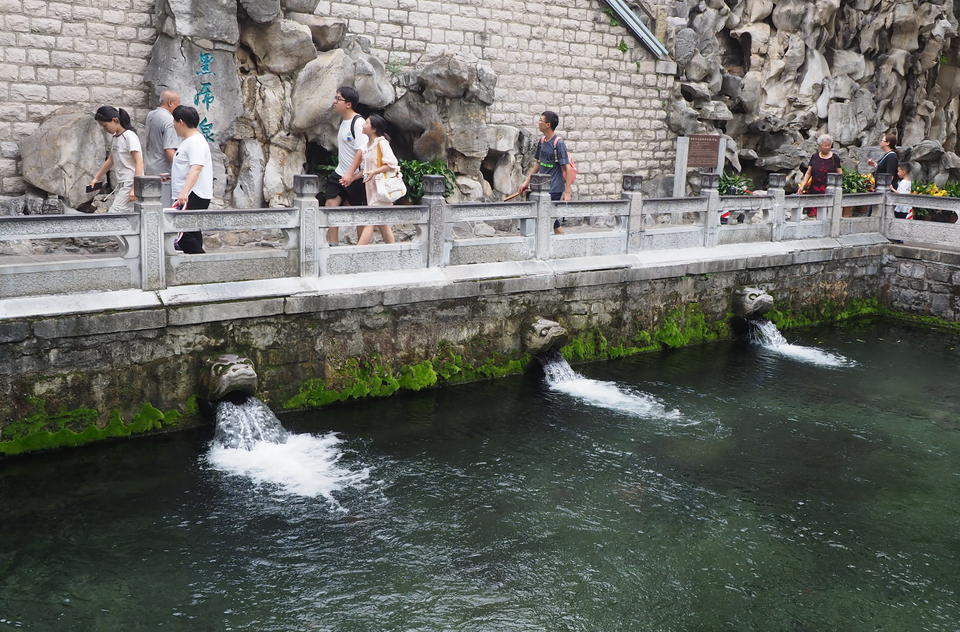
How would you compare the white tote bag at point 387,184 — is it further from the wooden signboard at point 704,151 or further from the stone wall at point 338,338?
the wooden signboard at point 704,151

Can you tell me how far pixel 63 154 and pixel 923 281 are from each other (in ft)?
46.3

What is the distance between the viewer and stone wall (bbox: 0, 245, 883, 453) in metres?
8.00

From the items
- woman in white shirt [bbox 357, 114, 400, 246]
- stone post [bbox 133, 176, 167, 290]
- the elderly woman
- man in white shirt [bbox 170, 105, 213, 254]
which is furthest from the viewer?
the elderly woman

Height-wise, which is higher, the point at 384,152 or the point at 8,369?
the point at 384,152

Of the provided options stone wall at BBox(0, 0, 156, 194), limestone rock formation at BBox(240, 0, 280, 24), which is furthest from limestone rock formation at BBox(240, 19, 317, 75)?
stone wall at BBox(0, 0, 156, 194)

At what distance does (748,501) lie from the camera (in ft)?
27.0

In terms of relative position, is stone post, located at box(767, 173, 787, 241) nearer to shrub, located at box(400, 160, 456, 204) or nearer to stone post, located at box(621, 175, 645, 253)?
stone post, located at box(621, 175, 645, 253)

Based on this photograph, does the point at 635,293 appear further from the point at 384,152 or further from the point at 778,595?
the point at 778,595

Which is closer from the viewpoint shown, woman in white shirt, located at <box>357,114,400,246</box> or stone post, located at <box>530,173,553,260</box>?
woman in white shirt, located at <box>357,114,400,246</box>

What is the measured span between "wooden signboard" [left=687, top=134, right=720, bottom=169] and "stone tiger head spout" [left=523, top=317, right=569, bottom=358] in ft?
38.0

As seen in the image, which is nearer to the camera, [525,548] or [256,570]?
[256,570]

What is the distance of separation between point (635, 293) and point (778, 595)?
20.6 ft

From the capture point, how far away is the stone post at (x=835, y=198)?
15023mm

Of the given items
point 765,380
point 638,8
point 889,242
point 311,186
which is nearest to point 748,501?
point 765,380
